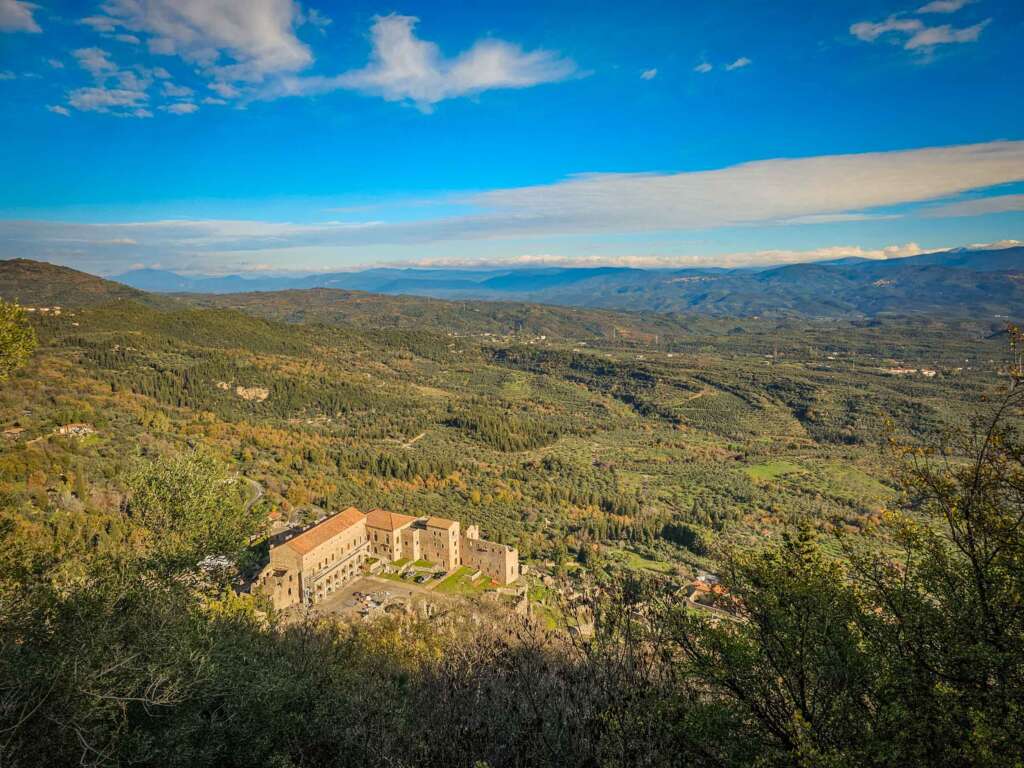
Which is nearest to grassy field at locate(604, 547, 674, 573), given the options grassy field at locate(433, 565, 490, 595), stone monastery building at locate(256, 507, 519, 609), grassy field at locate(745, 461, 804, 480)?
stone monastery building at locate(256, 507, 519, 609)

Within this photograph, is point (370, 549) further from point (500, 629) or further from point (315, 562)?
point (500, 629)

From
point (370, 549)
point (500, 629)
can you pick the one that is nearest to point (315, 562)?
point (370, 549)

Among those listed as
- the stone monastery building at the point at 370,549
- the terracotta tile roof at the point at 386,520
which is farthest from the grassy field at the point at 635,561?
the terracotta tile roof at the point at 386,520

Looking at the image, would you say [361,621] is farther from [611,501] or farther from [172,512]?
[611,501]

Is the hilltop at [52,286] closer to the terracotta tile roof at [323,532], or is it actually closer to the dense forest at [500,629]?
the dense forest at [500,629]

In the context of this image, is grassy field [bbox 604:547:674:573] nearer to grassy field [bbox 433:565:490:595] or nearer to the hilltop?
grassy field [bbox 433:565:490:595]

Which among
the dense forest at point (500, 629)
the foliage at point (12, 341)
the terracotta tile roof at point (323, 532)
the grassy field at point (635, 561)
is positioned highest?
the foliage at point (12, 341)

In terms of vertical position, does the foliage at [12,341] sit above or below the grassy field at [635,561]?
above
